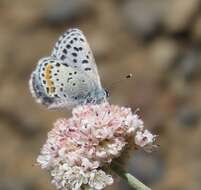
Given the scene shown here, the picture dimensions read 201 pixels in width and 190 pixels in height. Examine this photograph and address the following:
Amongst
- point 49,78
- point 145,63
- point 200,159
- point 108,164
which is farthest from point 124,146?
point 145,63

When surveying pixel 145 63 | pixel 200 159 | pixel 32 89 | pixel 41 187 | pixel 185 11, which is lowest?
pixel 32 89

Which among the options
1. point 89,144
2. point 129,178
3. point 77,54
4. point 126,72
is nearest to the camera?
point 129,178

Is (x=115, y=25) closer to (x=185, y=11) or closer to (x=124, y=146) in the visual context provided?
(x=185, y=11)

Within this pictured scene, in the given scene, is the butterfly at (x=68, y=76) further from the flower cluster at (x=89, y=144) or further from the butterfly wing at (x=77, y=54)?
the flower cluster at (x=89, y=144)

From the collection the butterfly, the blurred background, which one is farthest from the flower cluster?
the blurred background

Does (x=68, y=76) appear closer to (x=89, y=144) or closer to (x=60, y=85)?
(x=60, y=85)

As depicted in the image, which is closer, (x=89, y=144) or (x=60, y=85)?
(x=89, y=144)

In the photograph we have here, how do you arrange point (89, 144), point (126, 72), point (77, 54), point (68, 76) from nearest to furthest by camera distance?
point (89, 144)
point (77, 54)
point (68, 76)
point (126, 72)

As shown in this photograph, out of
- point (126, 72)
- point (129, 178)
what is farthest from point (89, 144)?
point (126, 72)
